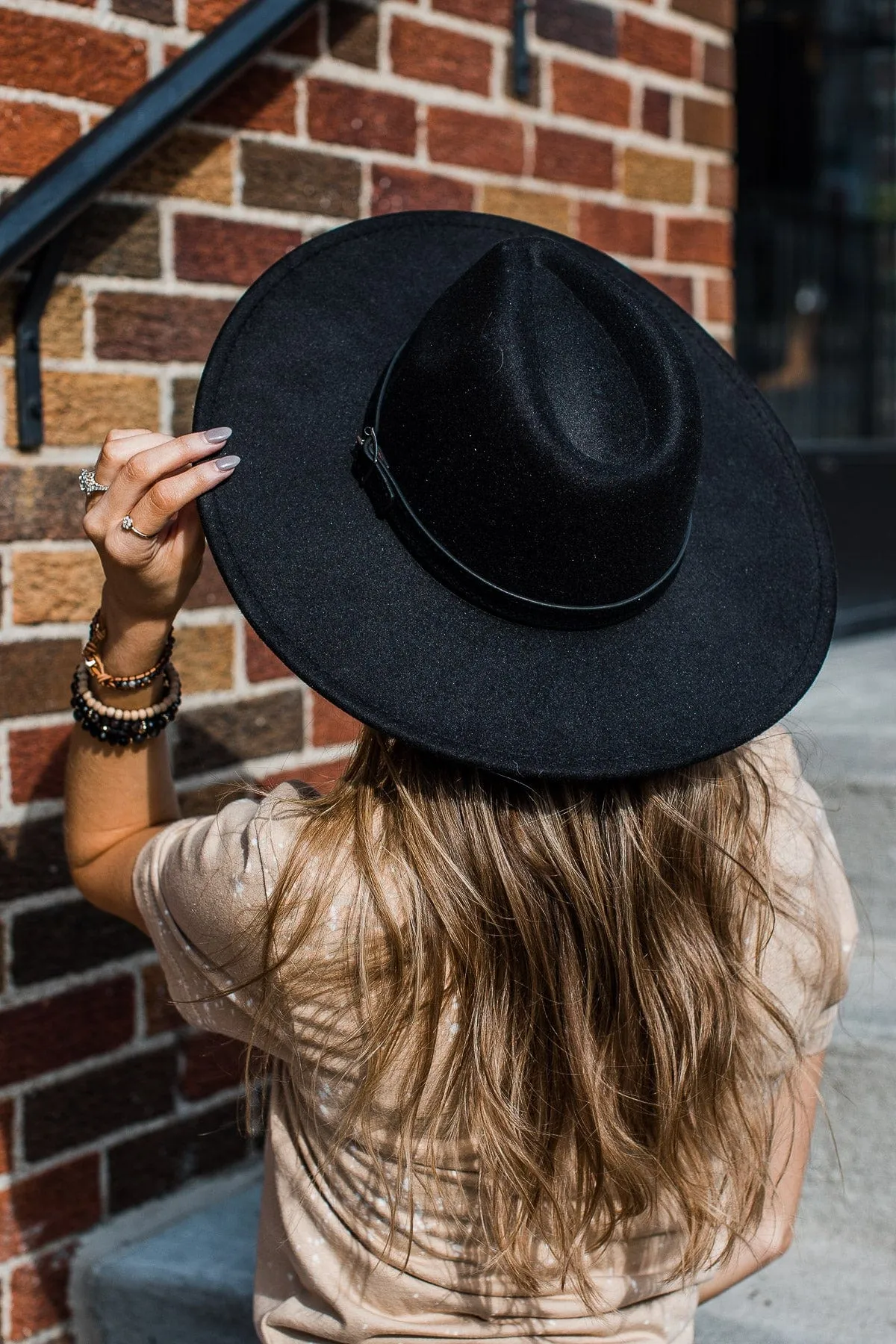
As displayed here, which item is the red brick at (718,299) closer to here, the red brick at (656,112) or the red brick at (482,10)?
the red brick at (656,112)

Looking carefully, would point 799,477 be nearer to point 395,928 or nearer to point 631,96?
point 395,928

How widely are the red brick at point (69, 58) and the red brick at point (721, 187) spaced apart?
1.19m

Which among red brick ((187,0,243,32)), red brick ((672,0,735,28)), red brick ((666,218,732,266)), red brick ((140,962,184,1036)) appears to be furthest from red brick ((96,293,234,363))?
red brick ((672,0,735,28))

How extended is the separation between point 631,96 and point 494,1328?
1.97 m

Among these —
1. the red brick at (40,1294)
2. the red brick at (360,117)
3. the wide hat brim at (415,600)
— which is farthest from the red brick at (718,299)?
the red brick at (40,1294)

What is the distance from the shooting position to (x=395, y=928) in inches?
42.9

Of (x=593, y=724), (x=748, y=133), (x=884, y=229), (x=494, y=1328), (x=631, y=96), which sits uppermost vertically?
(x=748, y=133)

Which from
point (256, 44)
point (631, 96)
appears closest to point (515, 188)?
point (631, 96)

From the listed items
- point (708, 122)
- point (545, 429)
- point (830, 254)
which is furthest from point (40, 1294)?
point (830, 254)

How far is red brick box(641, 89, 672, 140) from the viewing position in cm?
234

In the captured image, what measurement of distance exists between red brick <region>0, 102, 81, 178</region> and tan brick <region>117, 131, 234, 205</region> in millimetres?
107

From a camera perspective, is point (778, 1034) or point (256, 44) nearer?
point (778, 1034)

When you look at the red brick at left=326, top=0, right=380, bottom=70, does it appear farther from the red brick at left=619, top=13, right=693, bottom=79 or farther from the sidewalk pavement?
the sidewalk pavement

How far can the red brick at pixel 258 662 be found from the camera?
6.25 feet
